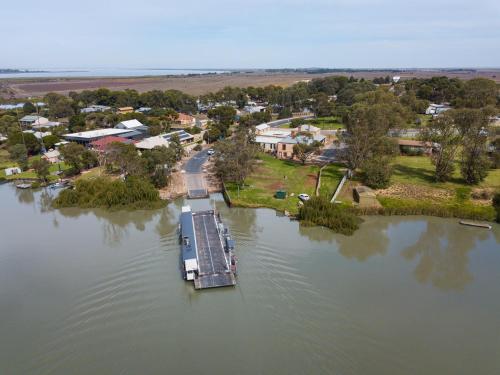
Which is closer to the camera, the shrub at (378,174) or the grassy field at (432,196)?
the grassy field at (432,196)

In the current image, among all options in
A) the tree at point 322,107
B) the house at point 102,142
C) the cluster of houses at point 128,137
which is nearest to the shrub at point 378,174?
the cluster of houses at point 128,137

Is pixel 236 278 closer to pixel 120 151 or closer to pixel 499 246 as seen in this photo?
pixel 499 246

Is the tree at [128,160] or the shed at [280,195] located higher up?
the tree at [128,160]

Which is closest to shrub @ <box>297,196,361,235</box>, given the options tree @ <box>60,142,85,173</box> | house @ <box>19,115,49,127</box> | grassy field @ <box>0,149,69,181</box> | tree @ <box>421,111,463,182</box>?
tree @ <box>421,111,463,182</box>

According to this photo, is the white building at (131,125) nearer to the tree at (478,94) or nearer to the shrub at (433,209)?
the shrub at (433,209)

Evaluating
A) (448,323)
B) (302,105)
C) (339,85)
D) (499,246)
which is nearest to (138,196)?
(448,323)
